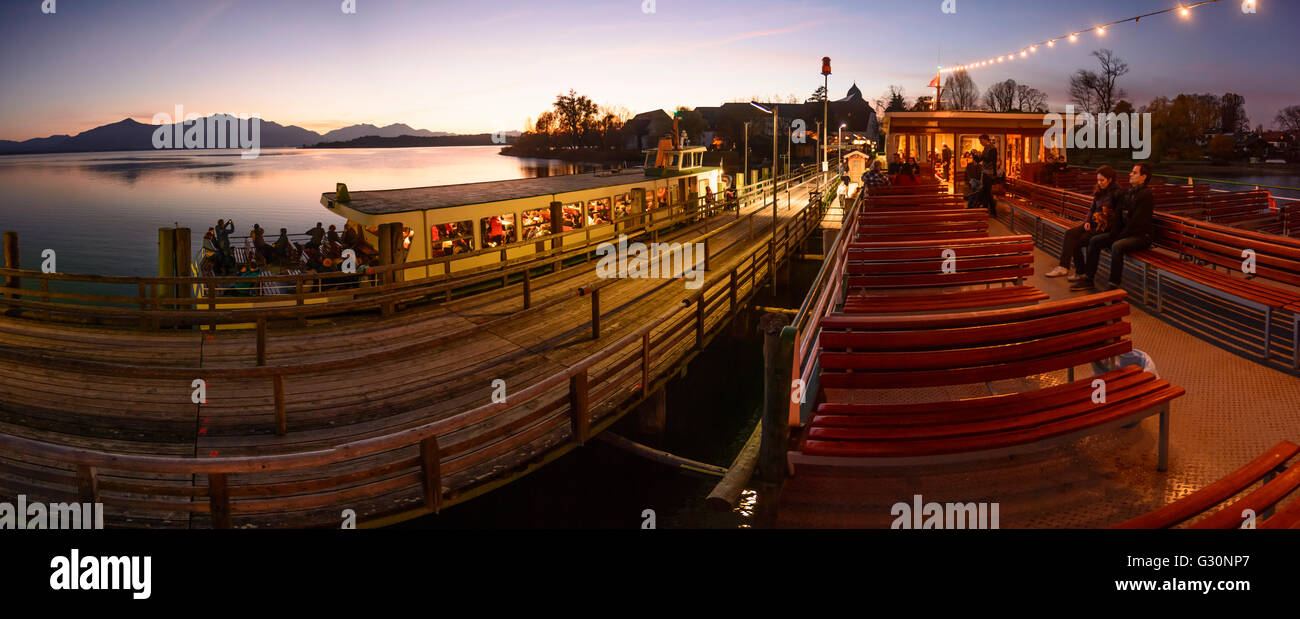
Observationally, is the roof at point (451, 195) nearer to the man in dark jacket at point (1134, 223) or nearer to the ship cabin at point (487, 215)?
the ship cabin at point (487, 215)

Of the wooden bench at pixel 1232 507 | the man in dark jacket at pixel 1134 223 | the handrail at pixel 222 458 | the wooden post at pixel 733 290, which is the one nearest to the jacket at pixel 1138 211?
the man in dark jacket at pixel 1134 223

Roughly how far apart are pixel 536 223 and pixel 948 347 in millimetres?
18620

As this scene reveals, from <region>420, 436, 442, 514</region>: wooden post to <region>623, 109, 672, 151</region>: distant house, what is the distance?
13189 cm

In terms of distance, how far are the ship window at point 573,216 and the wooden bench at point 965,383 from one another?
20.0m

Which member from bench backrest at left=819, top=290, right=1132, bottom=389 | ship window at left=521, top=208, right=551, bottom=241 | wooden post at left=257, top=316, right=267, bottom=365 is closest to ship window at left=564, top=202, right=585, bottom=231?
ship window at left=521, top=208, right=551, bottom=241

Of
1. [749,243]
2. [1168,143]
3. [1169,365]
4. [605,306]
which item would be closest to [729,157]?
[1168,143]

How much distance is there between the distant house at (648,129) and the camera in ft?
465

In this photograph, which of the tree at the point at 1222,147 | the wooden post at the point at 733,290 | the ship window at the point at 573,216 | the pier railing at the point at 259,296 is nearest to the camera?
the pier railing at the point at 259,296

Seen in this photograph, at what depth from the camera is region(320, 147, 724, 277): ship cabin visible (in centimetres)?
1823

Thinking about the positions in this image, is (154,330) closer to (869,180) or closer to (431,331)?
(431,331)

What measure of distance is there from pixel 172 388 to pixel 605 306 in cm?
758

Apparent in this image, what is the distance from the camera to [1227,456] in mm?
5117
